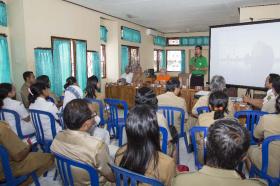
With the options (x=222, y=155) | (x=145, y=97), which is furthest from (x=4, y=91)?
(x=222, y=155)

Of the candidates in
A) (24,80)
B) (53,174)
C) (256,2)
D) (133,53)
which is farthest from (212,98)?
(133,53)

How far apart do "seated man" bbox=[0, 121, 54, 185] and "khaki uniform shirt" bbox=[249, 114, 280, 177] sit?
1.92 m

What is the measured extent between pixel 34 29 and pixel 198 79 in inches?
151

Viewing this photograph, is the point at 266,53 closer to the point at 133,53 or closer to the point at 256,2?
the point at 256,2

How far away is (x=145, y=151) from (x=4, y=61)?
12.3 feet

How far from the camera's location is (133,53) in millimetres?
8547

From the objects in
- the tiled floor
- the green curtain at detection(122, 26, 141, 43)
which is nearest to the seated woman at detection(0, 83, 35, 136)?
the tiled floor

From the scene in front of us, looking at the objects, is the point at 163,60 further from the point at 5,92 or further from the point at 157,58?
the point at 5,92

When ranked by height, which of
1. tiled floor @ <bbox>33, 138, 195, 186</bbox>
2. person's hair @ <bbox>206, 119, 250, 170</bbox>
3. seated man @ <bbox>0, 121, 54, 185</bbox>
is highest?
person's hair @ <bbox>206, 119, 250, 170</bbox>

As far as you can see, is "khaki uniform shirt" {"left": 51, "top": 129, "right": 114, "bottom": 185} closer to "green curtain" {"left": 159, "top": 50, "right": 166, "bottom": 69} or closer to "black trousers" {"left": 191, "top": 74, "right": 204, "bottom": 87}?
"black trousers" {"left": 191, "top": 74, "right": 204, "bottom": 87}

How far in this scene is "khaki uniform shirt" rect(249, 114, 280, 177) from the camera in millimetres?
1859

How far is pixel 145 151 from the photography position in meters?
1.32

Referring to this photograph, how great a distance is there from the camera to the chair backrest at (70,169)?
1.40 metres

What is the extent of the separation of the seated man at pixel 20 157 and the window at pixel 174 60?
9.96 meters
